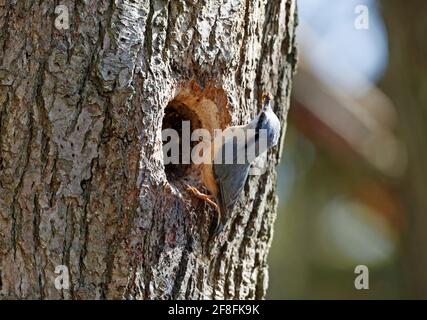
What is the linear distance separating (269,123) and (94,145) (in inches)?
29.2

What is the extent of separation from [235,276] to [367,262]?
4.44 meters

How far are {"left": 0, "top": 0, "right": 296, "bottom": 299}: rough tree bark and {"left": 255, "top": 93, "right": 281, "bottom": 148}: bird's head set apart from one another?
34 cm

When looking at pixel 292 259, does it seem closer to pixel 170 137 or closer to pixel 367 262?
pixel 367 262

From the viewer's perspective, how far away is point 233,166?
131 inches

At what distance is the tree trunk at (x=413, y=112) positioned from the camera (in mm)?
5969

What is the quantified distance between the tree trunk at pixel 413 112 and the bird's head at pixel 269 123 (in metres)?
2.95

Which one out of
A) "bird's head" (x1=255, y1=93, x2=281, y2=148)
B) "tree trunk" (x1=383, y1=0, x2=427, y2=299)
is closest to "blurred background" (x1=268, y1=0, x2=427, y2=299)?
"tree trunk" (x1=383, y1=0, x2=427, y2=299)

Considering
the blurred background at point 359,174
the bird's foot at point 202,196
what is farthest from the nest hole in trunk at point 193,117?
the blurred background at point 359,174

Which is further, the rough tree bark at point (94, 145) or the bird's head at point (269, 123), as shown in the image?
the bird's head at point (269, 123)

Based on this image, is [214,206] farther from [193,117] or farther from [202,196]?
[193,117]

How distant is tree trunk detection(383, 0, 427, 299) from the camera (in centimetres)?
597

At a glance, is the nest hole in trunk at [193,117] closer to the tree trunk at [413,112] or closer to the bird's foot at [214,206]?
the bird's foot at [214,206]

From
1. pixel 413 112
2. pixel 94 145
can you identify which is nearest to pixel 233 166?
pixel 94 145
